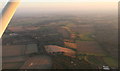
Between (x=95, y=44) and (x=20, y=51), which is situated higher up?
(x=20, y=51)

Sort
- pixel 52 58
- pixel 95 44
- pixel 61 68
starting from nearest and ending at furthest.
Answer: pixel 61 68 → pixel 52 58 → pixel 95 44

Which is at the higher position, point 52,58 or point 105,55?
point 52,58

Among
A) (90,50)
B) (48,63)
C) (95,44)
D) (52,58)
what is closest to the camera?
(48,63)

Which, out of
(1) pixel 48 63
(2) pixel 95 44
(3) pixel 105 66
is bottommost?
(2) pixel 95 44

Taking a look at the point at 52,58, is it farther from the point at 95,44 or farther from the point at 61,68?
the point at 95,44

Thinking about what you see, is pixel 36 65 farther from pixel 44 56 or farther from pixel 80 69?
pixel 80 69

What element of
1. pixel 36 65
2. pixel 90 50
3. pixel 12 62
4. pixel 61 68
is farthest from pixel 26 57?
pixel 90 50

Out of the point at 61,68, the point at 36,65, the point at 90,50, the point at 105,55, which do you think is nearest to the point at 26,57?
the point at 36,65

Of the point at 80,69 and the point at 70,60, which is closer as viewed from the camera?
the point at 80,69

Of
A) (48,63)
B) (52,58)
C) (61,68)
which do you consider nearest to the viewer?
(61,68)
